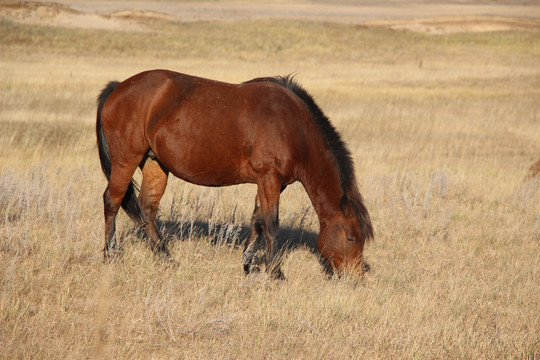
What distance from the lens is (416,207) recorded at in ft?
26.8

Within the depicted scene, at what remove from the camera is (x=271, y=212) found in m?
5.27

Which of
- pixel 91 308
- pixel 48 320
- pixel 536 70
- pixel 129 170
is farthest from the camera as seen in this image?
pixel 536 70

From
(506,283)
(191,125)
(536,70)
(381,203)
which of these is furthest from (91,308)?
(536,70)

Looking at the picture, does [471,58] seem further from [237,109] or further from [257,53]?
[237,109]

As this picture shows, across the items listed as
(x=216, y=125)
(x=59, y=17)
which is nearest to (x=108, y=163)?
(x=216, y=125)

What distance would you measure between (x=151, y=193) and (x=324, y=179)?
209 cm

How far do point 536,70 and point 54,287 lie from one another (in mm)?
31453

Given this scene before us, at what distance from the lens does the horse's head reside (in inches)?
202

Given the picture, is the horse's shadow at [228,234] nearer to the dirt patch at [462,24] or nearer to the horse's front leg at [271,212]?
the horse's front leg at [271,212]

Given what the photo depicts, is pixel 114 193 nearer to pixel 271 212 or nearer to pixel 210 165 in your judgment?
pixel 210 165

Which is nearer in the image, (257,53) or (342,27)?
(257,53)

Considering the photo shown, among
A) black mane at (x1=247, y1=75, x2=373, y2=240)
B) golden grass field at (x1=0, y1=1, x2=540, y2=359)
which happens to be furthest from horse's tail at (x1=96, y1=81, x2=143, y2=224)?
black mane at (x1=247, y1=75, x2=373, y2=240)

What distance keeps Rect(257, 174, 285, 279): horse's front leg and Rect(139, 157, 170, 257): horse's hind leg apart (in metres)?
1.40

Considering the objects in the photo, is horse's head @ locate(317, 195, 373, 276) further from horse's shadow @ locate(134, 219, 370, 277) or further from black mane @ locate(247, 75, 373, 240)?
horse's shadow @ locate(134, 219, 370, 277)
